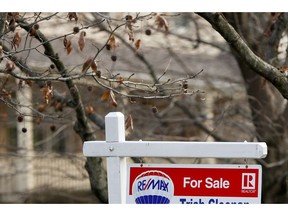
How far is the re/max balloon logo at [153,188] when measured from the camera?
4695mm

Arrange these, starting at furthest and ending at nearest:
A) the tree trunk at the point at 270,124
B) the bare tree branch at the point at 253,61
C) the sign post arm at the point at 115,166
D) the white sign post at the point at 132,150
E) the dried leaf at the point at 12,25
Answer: the tree trunk at the point at 270,124
the bare tree branch at the point at 253,61
the dried leaf at the point at 12,25
the sign post arm at the point at 115,166
the white sign post at the point at 132,150

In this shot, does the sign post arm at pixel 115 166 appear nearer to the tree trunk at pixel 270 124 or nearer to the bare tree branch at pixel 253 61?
the bare tree branch at pixel 253 61

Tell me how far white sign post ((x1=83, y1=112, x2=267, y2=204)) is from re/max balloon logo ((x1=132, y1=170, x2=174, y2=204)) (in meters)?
0.09

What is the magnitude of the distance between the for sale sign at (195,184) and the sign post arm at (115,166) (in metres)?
0.06

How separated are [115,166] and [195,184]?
0.50 meters

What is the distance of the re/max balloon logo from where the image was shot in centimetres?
470

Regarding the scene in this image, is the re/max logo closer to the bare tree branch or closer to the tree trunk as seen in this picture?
the bare tree branch

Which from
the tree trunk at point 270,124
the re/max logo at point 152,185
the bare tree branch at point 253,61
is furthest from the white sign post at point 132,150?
the tree trunk at point 270,124

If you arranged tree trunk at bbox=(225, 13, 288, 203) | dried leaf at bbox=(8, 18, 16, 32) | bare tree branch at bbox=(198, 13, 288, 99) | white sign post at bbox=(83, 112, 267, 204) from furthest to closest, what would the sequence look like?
1. tree trunk at bbox=(225, 13, 288, 203)
2. bare tree branch at bbox=(198, 13, 288, 99)
3. dried leaf at bbox=(8, 18, 16, 32)
4. white sign post at bbox=(83, 112, 267, 204)

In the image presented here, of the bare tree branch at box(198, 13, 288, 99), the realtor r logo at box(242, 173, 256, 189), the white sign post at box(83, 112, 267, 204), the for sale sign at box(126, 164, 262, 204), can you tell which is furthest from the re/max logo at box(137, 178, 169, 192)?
the bare tree branch at box(198, 13, 288, 99)

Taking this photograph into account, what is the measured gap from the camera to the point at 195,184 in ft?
15.4

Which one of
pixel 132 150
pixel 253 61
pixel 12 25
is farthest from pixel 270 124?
pixel 132 150

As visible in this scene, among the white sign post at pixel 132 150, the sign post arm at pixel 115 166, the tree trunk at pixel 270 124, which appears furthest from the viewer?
the tree trunk at pixel 270 124

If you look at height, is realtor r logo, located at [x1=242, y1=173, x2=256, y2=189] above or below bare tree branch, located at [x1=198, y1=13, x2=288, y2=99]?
below
